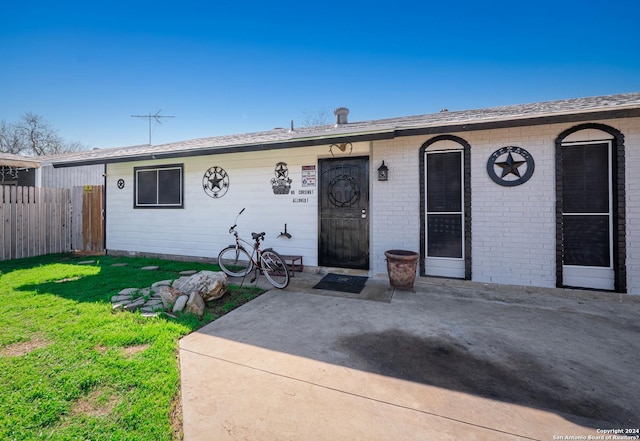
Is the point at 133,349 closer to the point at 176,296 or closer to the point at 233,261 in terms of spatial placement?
the point at 176,296

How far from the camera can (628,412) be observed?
174 centimetres

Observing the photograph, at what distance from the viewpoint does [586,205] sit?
400cm

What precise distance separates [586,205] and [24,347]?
278 inches

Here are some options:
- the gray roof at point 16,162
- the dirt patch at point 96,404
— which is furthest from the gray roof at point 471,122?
the gray roof at point 16,162

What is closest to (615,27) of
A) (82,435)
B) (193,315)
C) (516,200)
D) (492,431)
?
(516,200)

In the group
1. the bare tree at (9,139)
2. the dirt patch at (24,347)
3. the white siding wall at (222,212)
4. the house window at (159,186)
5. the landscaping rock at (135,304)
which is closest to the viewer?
the dirt patch at (24,347)

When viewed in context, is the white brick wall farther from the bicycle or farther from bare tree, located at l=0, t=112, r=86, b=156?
bare tree, located at l=0, t=112, r=86, b=156

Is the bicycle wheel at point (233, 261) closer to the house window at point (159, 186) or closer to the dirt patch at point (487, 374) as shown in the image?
the house window at point (159, 186)

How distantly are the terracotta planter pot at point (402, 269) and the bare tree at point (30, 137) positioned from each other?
1095 inches

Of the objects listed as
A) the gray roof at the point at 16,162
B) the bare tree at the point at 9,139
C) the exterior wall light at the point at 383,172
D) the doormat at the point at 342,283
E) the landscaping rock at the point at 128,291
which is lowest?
the doormat at the point at 342,283

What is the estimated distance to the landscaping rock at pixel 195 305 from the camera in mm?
3379

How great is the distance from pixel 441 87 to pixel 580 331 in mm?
8040

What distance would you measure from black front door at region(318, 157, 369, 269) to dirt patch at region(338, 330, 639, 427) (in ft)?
8.35

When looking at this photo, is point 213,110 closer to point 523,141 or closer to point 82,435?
point 523,141
